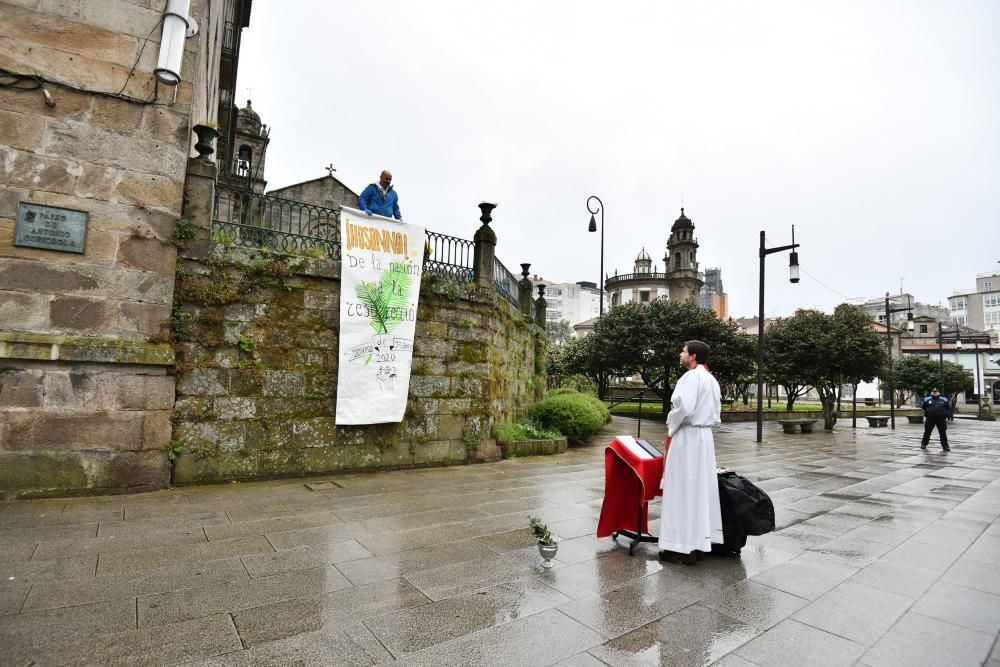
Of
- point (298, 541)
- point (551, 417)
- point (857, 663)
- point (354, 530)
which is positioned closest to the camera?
point (857, 663)

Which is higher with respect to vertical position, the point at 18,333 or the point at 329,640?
the point at 18,333

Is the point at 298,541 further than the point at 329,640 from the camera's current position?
Yes

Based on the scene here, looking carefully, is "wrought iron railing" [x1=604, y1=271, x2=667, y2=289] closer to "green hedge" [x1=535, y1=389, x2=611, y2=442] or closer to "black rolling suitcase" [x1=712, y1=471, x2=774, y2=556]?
"green hedge" [x1=535, y1=389, x2=611, y2=442]

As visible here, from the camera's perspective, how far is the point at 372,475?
25.3ft

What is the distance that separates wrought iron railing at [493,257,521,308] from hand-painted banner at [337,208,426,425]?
8.01 feet

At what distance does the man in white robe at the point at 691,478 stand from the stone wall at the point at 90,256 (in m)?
5.75

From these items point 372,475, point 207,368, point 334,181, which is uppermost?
point 334,181

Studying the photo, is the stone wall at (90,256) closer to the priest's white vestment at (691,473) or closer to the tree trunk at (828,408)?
the priest's white vestment at (691,473)

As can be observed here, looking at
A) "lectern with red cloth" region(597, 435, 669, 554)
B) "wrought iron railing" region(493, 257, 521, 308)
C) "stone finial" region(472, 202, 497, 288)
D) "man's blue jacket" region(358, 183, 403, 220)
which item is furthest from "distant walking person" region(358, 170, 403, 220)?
"lectern with red cloth" region(597, 435, 669, 554)

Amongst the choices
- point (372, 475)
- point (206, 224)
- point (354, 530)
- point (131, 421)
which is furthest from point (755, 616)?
point (206, 224)

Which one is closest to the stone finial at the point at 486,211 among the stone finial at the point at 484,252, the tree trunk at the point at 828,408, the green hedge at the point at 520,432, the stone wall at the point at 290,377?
the stone finial at the point at 484,252

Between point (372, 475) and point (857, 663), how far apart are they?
6.25m

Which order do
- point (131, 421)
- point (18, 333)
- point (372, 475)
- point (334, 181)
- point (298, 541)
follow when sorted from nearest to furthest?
point (298, 541), point (18, 333), point (131, 421), point (372, 475), point (334, 181)

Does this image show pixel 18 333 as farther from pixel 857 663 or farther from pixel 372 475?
pixel 857 663
